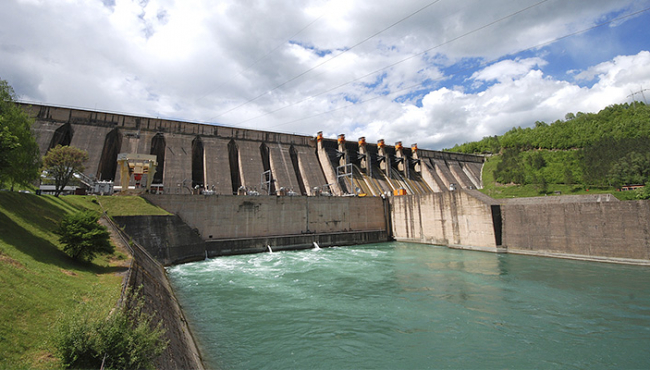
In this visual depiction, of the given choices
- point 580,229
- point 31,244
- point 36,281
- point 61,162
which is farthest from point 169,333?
point 580,229

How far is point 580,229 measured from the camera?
17297 millimetres

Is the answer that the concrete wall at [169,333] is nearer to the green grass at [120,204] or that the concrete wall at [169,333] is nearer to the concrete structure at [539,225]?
the green grass at [120,204]

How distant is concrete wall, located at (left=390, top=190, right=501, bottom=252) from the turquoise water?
565 cm

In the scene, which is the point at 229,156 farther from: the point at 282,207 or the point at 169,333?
the point at 169,333

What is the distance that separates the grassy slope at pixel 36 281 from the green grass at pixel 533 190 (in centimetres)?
3839

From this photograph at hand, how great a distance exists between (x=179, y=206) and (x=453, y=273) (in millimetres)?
17688

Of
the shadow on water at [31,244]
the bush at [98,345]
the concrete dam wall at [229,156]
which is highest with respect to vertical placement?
the concrete dam wall at [229,156]

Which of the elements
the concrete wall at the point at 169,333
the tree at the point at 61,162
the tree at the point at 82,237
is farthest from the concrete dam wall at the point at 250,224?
the concrete wall at the point at 169,333

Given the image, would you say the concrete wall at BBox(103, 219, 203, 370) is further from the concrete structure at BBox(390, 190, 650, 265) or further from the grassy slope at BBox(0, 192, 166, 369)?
the concrete structure at BBox(390, 190, 650, 265)

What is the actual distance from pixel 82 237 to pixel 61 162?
1424 centimetres

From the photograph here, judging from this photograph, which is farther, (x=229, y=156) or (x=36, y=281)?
(x=229, y=156)

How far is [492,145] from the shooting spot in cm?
6375

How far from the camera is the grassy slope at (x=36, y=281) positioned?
3873mm

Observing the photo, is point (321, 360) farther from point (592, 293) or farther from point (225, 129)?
point (225, 129)
